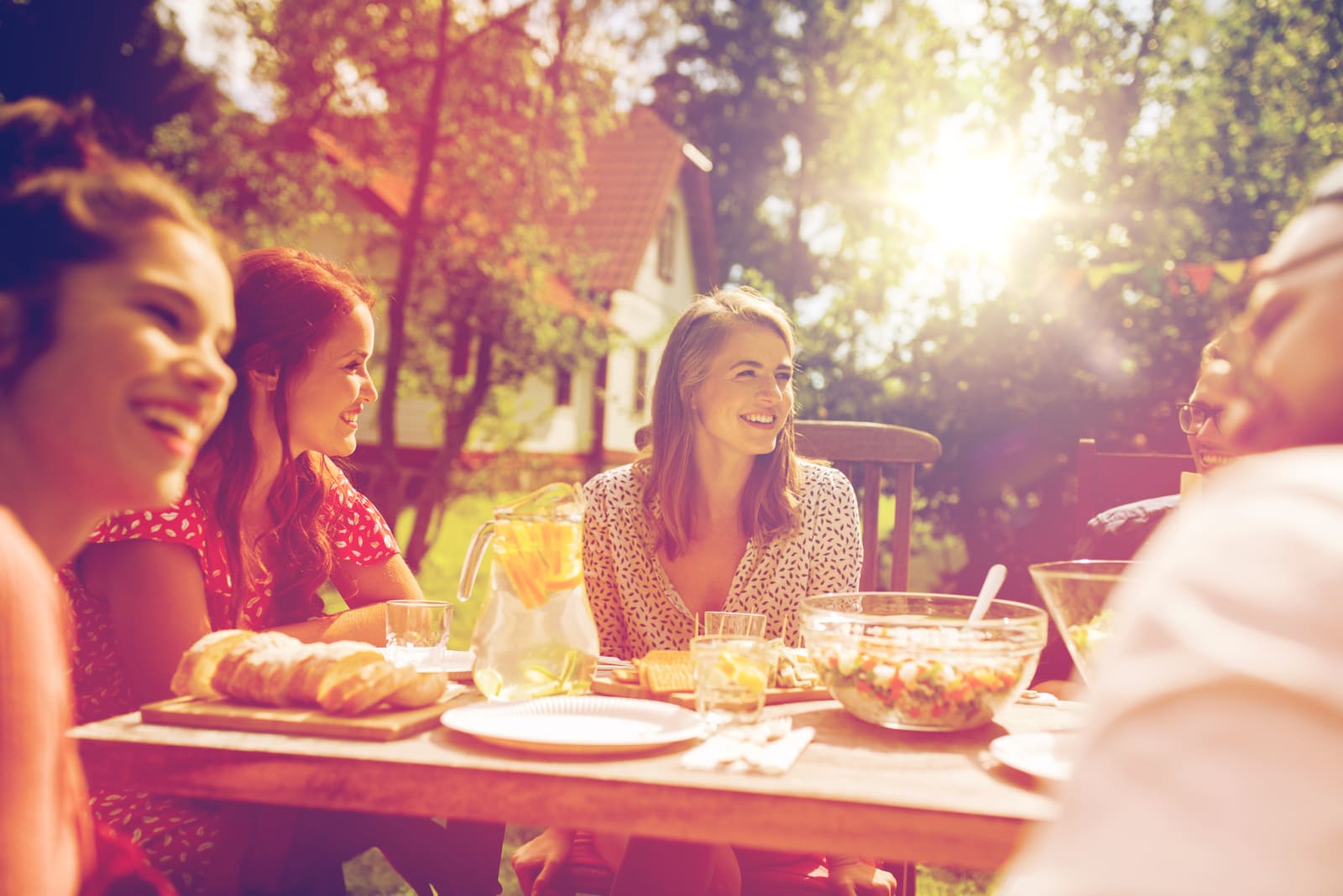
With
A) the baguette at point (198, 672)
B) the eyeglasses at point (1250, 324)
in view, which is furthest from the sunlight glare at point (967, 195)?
the eyeglasses at point (1250, 324)

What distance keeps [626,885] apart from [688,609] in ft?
3.92

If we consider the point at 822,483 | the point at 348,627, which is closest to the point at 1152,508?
the point at 822,483

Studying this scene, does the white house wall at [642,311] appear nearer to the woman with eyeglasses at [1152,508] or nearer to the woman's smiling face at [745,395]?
the woman's smiling face at [745,395]

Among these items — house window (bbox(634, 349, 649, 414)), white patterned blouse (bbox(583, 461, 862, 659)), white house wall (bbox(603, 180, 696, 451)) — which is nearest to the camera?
white patterned blouse (bbox(583, 461, 862, 659))

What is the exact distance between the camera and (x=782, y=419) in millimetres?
3057

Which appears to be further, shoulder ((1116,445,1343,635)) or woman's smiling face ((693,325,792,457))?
woman's smiling face ((693,325,792,457))

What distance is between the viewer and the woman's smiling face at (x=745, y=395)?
3.01m

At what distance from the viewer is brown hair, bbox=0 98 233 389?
921 millimetres

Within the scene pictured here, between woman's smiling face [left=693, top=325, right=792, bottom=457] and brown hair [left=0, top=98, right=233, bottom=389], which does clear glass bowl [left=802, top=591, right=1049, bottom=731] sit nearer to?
brown hair [left=0, top=98, right=233, bottom=389]

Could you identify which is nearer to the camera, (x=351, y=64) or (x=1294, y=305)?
(x=1294, y=305)

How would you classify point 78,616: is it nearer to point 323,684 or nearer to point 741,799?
point 323,684

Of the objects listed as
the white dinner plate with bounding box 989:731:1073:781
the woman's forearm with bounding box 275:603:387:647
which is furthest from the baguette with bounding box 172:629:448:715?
the white dinner plate with bounding box 989:731:1073:781

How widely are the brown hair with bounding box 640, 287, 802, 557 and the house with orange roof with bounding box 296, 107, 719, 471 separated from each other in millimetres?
11271

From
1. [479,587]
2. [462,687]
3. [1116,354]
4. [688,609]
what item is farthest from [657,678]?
[479,587]
